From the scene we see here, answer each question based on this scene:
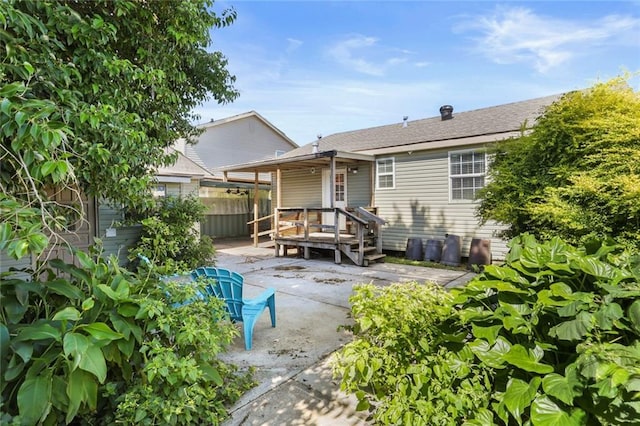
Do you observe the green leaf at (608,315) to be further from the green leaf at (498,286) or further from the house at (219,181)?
the house at (219,181)

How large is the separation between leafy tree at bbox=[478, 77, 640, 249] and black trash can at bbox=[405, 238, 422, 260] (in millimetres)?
5076

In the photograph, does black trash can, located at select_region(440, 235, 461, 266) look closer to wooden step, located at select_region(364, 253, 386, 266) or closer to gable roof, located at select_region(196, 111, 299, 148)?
wooden step, located at select_region(364, 253, 386, 266)

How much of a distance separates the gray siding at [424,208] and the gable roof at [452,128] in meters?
0.56

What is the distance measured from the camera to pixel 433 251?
28.8 feet

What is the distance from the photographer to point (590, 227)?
3.20 metres

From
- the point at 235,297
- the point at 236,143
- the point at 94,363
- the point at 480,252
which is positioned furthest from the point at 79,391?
the point at 236,143

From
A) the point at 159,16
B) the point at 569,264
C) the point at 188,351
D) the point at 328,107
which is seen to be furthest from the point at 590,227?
the point at 328,107

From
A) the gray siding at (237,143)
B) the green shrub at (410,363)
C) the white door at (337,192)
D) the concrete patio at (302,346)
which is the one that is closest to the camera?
the green shrub at (410,363)

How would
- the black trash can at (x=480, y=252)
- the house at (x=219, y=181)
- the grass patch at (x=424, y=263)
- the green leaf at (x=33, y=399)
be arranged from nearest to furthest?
the green leaf at (x=33, y=399) → the house at (x=219, y=181) → the black trash can at (x=480, y=252) → the grass patch at (x=424, y=263)

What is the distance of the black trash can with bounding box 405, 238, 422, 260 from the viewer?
9086mm

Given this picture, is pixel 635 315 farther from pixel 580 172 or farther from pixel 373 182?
pixel 373 182

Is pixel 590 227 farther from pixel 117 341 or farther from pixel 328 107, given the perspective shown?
pixel 328 107

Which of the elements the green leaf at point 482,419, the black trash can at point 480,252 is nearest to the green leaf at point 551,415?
the green leaf at point 482,419

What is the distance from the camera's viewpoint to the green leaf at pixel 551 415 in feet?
4.84
